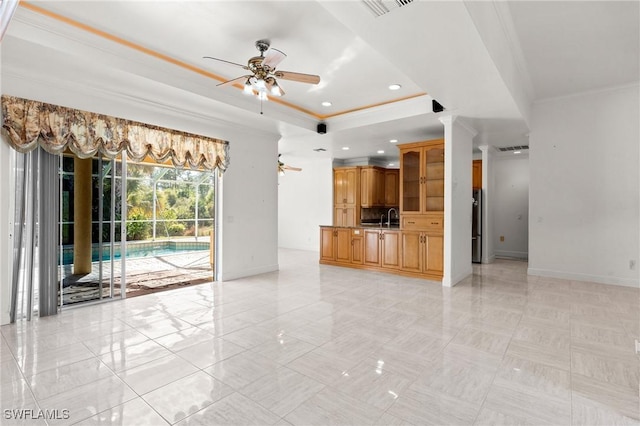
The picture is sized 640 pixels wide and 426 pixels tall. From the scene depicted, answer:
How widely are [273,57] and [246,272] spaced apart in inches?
157

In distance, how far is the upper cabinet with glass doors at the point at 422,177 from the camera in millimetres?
5688

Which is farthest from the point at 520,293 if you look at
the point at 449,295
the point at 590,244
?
the point at 590,244

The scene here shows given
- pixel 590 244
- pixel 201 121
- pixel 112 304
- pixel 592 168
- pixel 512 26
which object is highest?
pixel 512 26

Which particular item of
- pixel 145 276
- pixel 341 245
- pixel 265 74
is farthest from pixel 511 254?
pixel 145 276

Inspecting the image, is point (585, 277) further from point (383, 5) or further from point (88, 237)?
point (88, 237)

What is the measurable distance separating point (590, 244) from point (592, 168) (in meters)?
1.29

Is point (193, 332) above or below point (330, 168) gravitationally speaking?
below

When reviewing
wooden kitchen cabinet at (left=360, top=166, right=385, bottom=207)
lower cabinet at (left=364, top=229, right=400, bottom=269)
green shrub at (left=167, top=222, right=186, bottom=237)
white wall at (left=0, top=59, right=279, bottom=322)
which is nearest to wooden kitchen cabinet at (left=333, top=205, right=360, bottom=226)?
wooden kitchen cabinet at (left=360, top=166, right=385, bottom=207)

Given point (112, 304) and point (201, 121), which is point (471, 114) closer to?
point (201, 121)

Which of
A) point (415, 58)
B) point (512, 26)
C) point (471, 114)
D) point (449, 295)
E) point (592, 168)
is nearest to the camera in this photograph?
point (415, 58)

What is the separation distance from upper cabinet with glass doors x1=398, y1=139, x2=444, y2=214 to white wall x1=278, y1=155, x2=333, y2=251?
3.42 metres

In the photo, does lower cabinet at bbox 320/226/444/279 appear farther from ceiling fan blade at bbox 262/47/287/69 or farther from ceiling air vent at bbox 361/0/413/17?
ceiling air vent at bbox 361/0/413/17

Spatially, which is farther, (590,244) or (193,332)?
(590,244)

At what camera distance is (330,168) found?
9312mm
